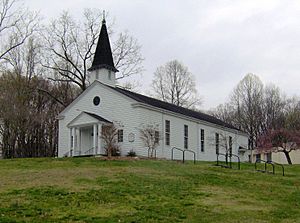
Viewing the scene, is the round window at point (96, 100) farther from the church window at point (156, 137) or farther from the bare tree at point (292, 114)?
the bare tree at point (292, 114)

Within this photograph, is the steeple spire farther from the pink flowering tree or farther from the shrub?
the pink flowering tree

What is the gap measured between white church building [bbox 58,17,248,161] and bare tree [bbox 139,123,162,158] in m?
0.24

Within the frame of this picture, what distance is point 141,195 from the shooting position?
13016 millimetres

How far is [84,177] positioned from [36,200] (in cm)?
447

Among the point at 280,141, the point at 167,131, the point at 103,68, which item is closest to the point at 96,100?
the point at 103,68

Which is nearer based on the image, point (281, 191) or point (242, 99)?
point (281, 191)

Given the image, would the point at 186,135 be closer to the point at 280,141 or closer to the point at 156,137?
the point at 156,137

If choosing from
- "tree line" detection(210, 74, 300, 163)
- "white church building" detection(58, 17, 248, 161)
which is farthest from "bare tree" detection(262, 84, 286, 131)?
A: "white church building" detection(58, 17, 248, 161)

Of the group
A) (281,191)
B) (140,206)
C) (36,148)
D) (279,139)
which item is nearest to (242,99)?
(279,139)

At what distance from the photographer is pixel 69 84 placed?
4412cm

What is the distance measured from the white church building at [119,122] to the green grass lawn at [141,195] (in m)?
7.45

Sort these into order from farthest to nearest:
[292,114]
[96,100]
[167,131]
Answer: [292,114], [96,100], [167,131]

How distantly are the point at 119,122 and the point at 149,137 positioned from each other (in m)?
2.39

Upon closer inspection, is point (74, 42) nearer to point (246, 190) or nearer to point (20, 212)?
point (246, 190)
